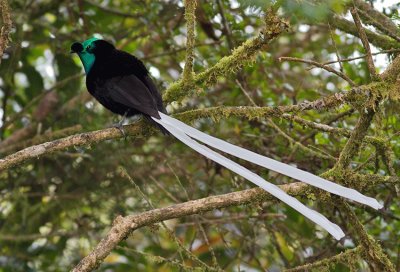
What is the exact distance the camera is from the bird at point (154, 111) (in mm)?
2309

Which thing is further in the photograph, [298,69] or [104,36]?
[298,69]

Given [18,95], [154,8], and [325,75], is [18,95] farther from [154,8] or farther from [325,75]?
[325,75]

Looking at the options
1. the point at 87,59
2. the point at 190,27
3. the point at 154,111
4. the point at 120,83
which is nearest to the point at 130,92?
the point at 120,83

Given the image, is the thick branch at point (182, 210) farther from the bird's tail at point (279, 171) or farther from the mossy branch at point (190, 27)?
the mossy branch at point (190, 27)

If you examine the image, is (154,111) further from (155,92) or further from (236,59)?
(236,59)

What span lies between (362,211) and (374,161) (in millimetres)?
463

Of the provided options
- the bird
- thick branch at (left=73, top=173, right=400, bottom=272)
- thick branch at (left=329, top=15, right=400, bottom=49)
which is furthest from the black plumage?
thick branch at (left=329, top=15, right=400, bottom=49)

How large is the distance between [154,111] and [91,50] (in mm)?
1018

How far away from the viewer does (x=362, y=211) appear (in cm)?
326

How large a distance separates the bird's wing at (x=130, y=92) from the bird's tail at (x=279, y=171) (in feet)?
1.17

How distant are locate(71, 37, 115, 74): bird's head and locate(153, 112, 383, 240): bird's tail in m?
1.14

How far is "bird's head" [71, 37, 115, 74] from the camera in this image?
3.79 m

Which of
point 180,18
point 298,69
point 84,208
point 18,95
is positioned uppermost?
point 298,69

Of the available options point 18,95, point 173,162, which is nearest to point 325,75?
point 173,162
